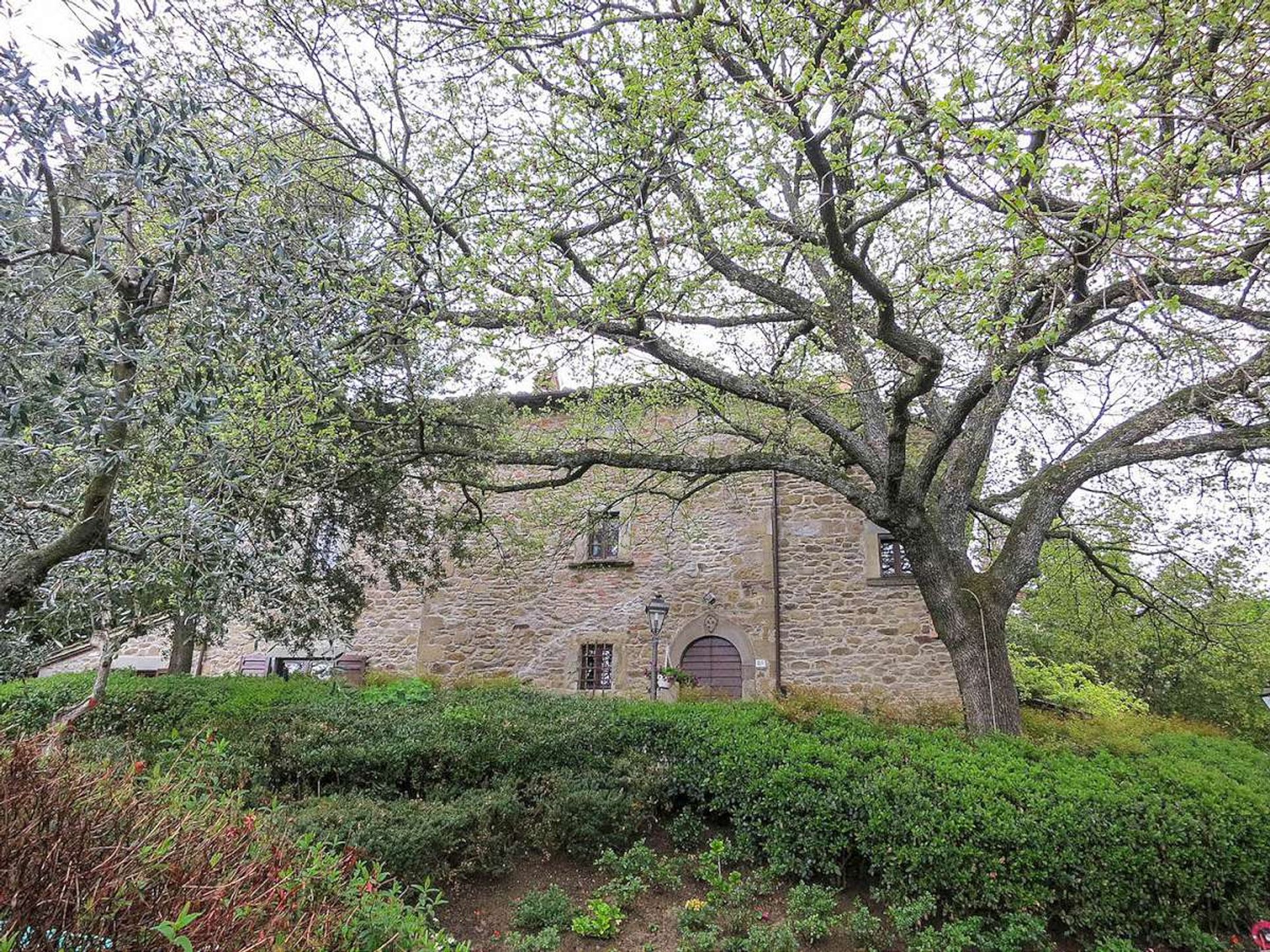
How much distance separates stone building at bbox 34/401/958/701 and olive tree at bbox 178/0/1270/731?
359 cm

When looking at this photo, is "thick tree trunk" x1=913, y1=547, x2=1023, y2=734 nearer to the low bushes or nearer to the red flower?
the red flower

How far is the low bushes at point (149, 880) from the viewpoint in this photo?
1.75 m

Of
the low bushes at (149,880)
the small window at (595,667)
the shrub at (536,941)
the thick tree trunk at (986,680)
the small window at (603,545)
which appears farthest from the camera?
A: the small window at (603,545)

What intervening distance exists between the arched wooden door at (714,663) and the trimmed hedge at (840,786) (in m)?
4.22

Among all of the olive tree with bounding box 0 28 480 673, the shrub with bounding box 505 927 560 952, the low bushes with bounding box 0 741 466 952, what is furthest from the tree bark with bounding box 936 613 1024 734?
the olive tree with bounding box 0 28 480 673

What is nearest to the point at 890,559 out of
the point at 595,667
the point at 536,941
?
the point at 595,667

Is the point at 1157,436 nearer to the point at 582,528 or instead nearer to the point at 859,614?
the point at 859,614

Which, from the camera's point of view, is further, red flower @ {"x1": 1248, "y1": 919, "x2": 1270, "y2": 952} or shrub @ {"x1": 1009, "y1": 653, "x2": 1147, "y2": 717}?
shrub @ {"x1": 1009, "y1": 653, "x2": 1147, "y2": 717}

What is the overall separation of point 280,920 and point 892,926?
172 inches

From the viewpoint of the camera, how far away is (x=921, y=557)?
6.86 meters

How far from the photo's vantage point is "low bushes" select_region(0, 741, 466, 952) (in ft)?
5.74

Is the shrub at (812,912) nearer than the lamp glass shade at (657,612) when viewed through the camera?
Yes

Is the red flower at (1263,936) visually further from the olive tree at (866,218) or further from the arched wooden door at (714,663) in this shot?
→ the arched wooden door at (714,663)

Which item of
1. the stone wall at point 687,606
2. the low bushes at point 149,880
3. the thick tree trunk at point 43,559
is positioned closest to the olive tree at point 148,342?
the thick tree trunk at point 43,559
